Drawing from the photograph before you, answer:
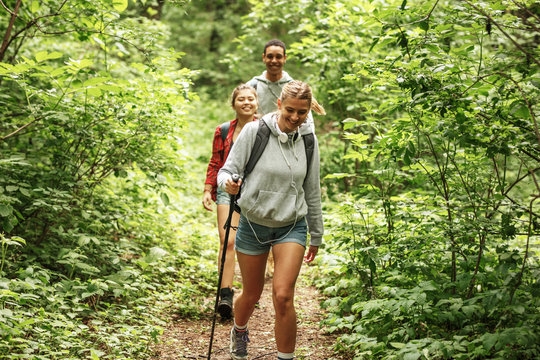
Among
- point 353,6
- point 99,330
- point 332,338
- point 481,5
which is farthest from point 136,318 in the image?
point 353,6

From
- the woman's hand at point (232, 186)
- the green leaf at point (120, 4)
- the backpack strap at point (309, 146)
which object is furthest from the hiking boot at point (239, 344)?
the green leaf at point (120, 4)

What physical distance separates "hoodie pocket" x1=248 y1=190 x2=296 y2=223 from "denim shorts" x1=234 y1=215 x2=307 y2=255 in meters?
0.13

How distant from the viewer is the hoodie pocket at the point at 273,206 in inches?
159

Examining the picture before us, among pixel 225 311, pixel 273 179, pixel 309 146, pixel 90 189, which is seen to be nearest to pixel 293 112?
pixel 309 146

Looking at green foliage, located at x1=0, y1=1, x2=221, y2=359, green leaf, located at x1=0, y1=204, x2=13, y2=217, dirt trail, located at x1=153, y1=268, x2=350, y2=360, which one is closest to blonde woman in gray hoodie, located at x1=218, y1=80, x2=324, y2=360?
dirt trail, located at x1=153, y1=268, x2=350, y2=360

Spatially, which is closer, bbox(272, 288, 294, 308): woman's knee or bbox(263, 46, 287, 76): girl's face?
bbox(272, 288, 294, 308): woman's knee

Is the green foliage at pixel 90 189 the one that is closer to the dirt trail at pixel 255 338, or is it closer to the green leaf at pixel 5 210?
the green leaf at pixel 5 210

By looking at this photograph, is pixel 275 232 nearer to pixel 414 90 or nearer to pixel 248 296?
pixel 248 296

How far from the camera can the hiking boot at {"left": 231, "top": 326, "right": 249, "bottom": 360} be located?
185 inches

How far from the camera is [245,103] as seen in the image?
6.01m

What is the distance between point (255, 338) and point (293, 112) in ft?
8.91

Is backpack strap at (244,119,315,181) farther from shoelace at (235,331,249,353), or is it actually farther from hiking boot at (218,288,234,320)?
hiking boot at (218,288,234,320)

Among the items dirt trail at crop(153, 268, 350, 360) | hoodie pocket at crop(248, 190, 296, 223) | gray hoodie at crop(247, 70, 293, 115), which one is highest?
gray hoodie at crop(247, 70, 293, 115)

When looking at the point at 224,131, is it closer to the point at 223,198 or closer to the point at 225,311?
the point at 223,198
